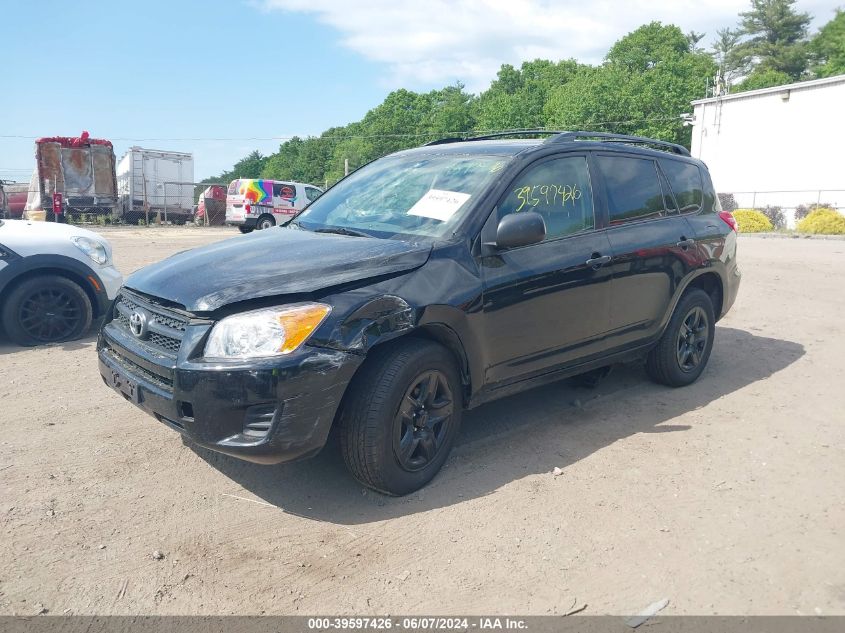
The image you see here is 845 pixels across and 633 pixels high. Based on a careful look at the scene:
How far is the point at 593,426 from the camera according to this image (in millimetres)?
4547

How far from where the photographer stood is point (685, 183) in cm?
540

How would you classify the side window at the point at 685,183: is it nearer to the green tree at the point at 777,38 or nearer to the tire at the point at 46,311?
the tire at the point at 46,311

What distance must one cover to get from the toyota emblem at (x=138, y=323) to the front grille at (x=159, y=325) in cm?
2

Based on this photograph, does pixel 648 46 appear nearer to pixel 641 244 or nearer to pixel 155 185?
pixel 155 185

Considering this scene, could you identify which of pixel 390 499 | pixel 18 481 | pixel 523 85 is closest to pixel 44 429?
pixel 18 481

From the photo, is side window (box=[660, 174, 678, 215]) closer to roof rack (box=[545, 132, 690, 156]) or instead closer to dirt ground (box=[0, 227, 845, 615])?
roof rack (box=[545, 132, 690, 156])

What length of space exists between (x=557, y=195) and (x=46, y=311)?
190 inches

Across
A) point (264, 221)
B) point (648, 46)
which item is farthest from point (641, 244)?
point (648, 46)

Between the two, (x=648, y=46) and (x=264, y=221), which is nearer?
(x=264, y=221)

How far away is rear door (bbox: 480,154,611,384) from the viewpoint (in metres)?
3.77

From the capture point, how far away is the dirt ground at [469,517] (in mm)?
2719

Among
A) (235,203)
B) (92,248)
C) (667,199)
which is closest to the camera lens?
(667,199)

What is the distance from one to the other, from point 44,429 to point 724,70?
74.1 meters

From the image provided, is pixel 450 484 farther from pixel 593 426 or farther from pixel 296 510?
pixel 593 426
